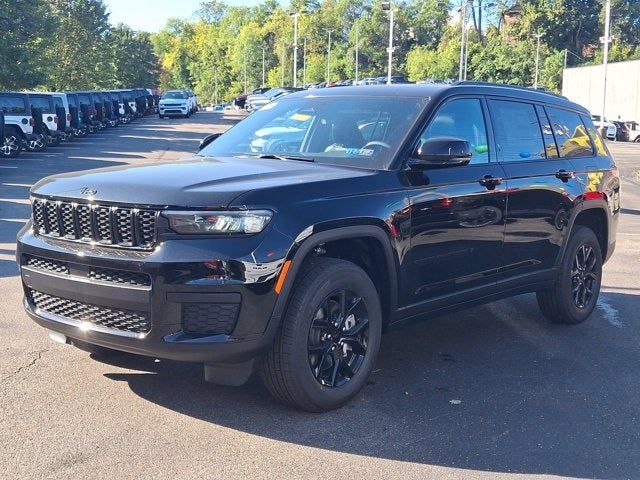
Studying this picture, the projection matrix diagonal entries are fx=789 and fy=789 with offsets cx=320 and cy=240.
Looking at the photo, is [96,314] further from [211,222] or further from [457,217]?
[457,217]

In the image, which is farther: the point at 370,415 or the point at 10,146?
the point at 10,146

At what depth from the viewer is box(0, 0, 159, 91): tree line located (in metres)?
28.4

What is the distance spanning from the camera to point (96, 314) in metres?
4.18

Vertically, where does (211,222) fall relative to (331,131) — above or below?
below

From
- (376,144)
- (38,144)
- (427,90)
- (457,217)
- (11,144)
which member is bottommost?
(38,144)

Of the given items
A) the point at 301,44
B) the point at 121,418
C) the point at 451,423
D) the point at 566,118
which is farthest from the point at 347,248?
the point at 301,44

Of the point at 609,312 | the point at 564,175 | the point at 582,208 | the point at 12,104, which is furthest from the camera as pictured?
the point at 12,104

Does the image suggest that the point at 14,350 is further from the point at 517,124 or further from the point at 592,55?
the point at 592,55

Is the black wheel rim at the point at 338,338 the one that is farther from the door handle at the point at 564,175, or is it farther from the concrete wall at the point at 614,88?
the concrete wall at the point at 614,88

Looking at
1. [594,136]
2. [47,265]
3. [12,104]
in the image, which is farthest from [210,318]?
[12,104]

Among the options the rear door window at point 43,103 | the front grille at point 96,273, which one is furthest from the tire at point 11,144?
the front grille at point 96,273

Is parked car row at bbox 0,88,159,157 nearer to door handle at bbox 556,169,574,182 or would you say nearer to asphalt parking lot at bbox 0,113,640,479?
asphalt parking lot at bbox 0,113,640,479

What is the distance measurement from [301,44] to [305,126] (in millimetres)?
111175

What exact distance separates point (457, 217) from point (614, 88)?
5881cm
